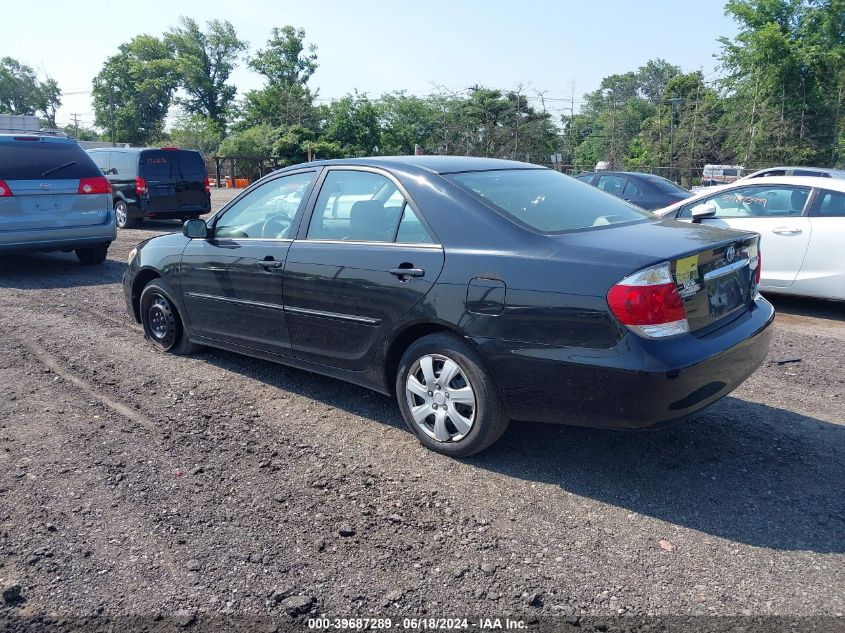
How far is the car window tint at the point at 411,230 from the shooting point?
3971 millimetres

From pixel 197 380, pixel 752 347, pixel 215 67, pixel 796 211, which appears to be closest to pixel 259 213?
pixel 197 380

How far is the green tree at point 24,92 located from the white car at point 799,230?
105m

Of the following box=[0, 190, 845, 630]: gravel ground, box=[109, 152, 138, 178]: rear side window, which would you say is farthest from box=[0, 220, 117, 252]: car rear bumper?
box=[109, 152, 138, 178]: rear side window

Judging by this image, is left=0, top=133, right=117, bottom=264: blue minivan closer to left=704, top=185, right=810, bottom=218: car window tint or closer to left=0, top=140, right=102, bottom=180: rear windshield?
left=0, top=140, right=102, bottom=180: rear windshield

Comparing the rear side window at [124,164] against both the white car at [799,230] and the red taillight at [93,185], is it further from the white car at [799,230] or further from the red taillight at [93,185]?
the white car at [799,230]

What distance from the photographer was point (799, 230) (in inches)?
295

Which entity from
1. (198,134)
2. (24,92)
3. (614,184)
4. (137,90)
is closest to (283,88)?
(198,134)

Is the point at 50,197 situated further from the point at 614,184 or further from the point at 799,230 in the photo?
the point at 614,184

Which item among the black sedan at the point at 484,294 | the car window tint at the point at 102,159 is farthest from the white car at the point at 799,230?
the car window tint at the point at 102,159

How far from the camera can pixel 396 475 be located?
377 centimetres

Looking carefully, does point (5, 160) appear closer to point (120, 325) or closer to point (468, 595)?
point (120, 325)

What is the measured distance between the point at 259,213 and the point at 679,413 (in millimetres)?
3145

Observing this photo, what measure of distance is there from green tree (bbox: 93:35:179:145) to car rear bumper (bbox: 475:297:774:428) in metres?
79.2

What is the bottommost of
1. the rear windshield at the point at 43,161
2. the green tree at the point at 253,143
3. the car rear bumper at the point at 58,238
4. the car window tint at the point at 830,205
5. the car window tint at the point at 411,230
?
the car rear bumper at the point at 58,238
